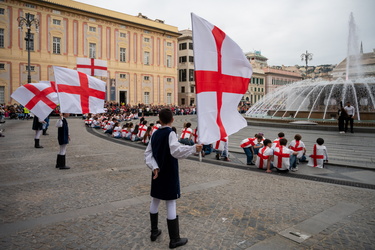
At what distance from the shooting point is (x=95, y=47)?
44375 millimetres

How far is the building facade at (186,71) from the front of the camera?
6212cm

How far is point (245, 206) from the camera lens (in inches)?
198

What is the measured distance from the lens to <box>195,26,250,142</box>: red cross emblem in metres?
3.57

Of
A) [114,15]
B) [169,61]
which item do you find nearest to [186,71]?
[169,61]

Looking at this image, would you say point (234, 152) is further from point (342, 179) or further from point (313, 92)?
point (313, 92)

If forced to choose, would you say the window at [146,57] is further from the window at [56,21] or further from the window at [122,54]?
the window at [56,21]

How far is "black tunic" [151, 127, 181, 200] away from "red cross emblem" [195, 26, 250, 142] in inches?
28.4

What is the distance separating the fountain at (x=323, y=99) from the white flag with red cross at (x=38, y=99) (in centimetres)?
1743

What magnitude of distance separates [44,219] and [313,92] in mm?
22678

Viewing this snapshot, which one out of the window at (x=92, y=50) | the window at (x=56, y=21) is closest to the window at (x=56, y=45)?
the window at (x=56, y=21)

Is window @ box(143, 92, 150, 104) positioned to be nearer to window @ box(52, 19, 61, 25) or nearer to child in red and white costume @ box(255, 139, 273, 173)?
window @ box(52, 19, 61, 25)

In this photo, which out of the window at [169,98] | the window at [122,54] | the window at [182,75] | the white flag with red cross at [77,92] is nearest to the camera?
the white flag with red cross at [77,92]

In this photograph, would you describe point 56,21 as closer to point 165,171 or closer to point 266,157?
point 266,157

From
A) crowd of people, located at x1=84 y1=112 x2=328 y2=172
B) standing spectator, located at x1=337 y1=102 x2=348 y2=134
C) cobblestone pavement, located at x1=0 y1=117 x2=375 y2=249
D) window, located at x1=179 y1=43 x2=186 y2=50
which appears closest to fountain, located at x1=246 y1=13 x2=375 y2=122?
standing spectator, located at x1=337 y1=102 x2=348 y2=134
